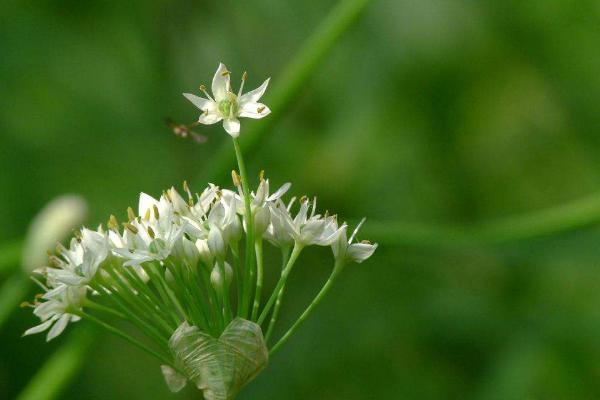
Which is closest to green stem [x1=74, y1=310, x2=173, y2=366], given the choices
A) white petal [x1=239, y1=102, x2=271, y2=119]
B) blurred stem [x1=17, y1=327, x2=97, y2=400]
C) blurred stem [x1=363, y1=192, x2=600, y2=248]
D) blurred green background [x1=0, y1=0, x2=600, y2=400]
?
white petal [x1=239, y1=102, x2=271, y2=119]


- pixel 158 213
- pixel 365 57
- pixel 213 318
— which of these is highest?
pixel 365 57

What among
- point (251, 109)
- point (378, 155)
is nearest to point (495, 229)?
point (378, 155)

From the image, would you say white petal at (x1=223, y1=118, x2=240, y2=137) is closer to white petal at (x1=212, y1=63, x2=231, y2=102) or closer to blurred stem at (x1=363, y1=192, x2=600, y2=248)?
white petal at (x1=212, y1=63, x2=231, y2=102)

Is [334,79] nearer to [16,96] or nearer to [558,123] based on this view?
[558,123]

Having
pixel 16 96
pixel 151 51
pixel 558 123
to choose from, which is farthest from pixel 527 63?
pixel 16 96

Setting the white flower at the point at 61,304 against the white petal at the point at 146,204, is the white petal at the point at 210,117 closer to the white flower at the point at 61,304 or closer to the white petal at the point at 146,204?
the white petal at the point at 146,204

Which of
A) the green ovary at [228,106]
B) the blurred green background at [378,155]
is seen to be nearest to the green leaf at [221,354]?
the green ovary at [228,106]
